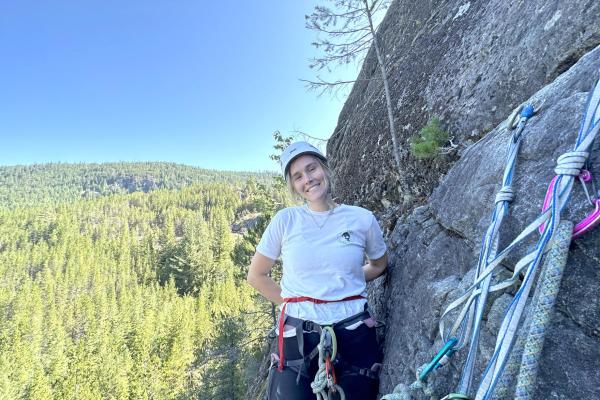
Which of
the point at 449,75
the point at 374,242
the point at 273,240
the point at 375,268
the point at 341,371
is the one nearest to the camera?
the point at 341,371

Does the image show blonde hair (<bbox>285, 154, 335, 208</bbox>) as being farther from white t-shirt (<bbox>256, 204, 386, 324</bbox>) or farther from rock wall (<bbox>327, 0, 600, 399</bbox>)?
rock wall (<bbox>327, 0, 600, 399</bbox>)

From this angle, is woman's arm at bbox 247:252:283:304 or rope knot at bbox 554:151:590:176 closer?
rope knot at bbox 554:151:590:176

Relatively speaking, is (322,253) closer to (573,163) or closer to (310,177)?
(310,177)

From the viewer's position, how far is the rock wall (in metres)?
1.34

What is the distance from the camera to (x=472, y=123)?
4.22m

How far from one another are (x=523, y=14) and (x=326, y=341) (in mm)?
4316

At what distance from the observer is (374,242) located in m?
2.94

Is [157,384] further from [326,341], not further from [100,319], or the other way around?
[326,341]

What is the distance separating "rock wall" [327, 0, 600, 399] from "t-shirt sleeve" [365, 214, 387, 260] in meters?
0.31

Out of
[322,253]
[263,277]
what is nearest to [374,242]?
[322,253]

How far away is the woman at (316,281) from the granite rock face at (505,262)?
313 mm

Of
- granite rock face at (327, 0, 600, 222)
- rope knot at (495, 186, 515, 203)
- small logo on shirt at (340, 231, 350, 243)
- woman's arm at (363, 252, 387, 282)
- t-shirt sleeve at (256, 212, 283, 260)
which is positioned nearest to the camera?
rope knot at (495, 186, 515, 203)

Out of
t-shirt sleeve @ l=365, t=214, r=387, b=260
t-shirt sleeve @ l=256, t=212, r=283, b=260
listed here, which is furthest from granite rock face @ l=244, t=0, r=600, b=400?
t-shirt sleeve @ l=256, t=212, r=283, b=260

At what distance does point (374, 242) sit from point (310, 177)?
81cm
